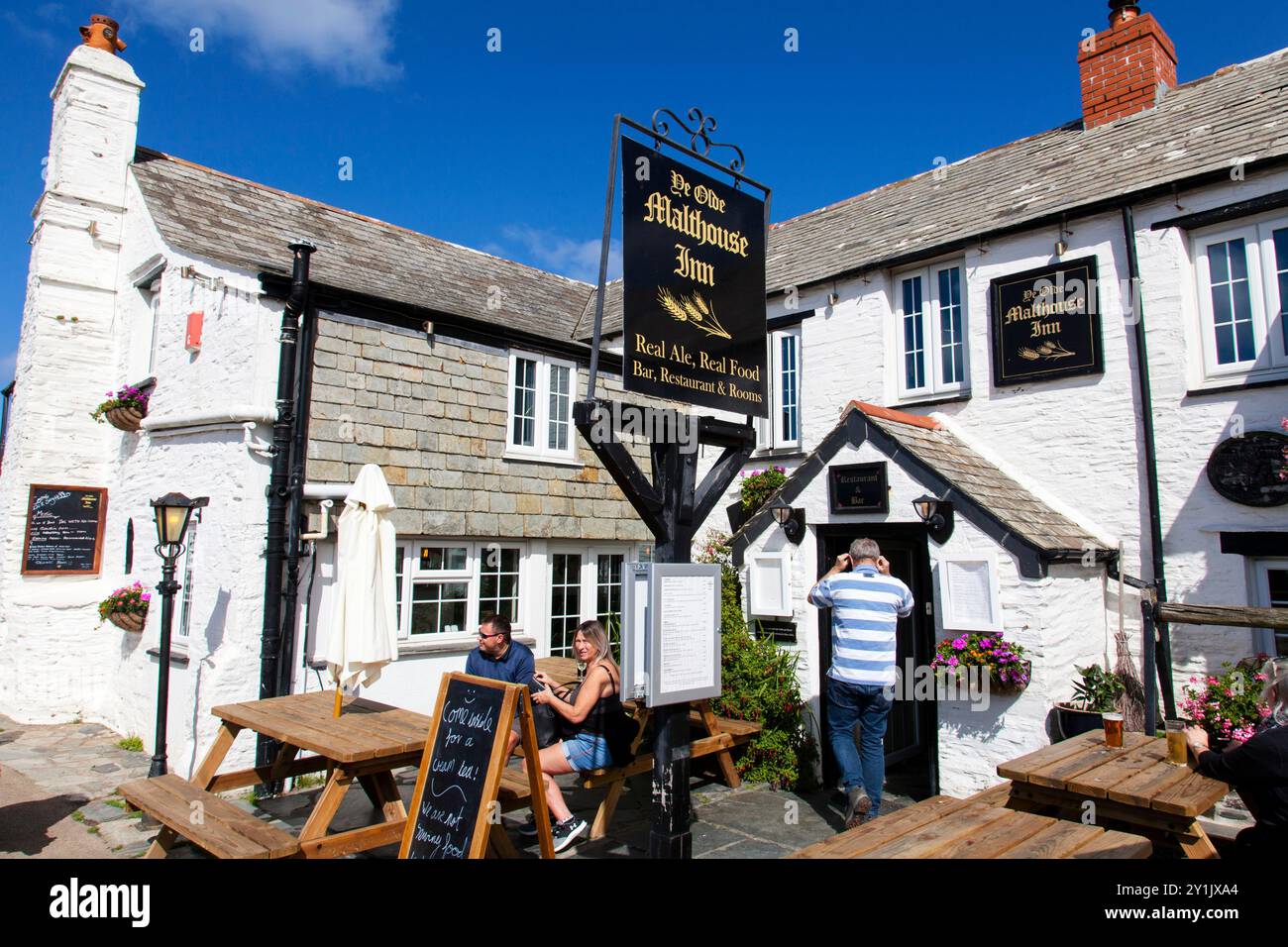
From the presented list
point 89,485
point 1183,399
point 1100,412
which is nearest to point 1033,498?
point 1100,412

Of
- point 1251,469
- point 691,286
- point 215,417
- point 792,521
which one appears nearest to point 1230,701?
point 1251,469

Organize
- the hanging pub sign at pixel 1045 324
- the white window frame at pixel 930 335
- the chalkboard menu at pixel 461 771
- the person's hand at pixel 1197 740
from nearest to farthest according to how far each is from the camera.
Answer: the person's hand at pixel 1197 740
the chalkboard menu at pixel 461 771
the hanging pub sign at pixel 1045 324
the white window frame at pixel 930 335

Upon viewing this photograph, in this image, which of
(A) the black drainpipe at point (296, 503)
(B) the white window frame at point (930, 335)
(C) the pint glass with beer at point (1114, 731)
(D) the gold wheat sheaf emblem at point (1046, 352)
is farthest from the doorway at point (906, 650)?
(A) the black drainpipe at point (296, 503)

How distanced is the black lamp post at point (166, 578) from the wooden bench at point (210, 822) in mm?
2644

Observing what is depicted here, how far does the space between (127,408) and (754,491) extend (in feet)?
26.0

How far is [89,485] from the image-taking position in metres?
10.8

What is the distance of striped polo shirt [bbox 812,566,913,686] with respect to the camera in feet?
19.3

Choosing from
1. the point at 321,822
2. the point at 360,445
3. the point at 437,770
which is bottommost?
the point at 321,822

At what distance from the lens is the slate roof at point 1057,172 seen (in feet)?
25.3

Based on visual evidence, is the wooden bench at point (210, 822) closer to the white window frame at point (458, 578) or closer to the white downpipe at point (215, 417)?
the white downpipe at point (215, 417)

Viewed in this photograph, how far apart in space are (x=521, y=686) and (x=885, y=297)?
23.6 feet

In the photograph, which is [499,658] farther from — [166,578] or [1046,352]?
[1046,352]

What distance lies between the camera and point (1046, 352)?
8172mm

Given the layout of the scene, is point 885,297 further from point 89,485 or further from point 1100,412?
point 89,485
